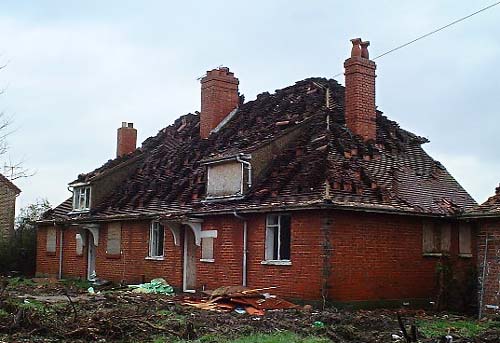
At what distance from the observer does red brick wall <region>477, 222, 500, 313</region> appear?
20.1 meters

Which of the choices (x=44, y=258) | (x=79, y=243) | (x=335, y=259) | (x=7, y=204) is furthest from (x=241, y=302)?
(x=7, y=204)

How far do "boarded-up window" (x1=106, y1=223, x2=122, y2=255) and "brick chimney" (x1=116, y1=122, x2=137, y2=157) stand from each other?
7778 millimetres

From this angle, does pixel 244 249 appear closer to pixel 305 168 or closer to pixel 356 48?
pixel 305 168

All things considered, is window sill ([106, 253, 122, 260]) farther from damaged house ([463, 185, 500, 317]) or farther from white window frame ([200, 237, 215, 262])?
damaged house ([463, 185, 500, 317])

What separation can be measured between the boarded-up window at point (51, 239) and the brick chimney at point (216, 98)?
35.0 feet

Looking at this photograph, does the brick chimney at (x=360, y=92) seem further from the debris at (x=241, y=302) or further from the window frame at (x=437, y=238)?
the debris at (x=241, y=302)

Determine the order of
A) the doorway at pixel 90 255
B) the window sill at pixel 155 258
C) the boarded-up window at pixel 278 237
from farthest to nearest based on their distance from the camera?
the doorway at pixel 90 255 < the window sill at pixel 155 258 < the boarded-up window at pixel 278 237

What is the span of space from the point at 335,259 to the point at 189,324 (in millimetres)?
7626

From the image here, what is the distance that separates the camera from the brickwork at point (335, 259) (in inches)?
834

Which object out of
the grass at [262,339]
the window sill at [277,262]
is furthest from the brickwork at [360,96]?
the grass at [262,339]

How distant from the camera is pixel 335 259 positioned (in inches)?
836

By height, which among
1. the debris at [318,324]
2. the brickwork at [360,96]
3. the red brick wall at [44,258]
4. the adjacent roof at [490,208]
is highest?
the brickwork at [360,96]

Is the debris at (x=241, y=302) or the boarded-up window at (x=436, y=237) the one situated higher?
the boarded-up window at (x=436, y=237)

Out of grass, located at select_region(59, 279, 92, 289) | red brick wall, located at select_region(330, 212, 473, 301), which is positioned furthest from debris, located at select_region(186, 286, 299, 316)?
grass, located at select_region(59, 279, 92, 289)
